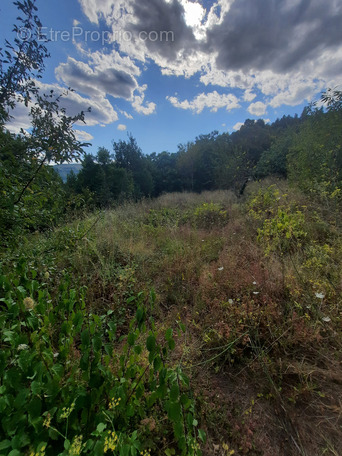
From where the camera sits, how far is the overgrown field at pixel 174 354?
0.73 m

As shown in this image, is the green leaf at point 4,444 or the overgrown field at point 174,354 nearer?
the green leaf at point 4,444

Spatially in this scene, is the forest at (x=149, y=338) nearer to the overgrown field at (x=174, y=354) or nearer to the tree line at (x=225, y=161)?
the overgrown field at (x=174, y=354)

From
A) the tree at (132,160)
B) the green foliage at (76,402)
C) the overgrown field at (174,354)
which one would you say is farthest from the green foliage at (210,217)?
the tree at (132,160)

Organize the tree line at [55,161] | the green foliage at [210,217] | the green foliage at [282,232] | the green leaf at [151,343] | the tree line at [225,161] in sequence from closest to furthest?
the green leaf at [151,343] < the tree line at [55,161] < the green foliage at [282,232] < the green foliage at [210,217] < the tree line at [225,161]

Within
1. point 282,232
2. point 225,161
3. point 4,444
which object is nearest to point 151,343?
point 4,444

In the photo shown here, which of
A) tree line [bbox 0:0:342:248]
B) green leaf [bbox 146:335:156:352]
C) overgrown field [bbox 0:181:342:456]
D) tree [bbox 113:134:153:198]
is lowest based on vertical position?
overgrown field [bbox 0:181:342:456]

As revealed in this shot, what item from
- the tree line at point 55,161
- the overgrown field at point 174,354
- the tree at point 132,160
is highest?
the tree at point 132,160

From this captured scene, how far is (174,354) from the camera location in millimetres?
1489

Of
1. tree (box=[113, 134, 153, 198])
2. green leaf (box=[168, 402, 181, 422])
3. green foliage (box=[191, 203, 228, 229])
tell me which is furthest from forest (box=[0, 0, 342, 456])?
tree (box=[113, 134, 153, 198])

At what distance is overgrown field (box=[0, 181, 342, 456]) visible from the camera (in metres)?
0.73

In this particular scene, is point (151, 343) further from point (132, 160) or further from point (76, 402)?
point (132, 160)

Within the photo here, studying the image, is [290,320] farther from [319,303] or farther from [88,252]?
[88,252]

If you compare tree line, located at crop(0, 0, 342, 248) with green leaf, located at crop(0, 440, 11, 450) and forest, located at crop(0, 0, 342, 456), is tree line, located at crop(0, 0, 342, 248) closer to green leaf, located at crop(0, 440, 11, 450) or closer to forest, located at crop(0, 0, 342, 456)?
forest, located at crop(0, 0, 342, 456)

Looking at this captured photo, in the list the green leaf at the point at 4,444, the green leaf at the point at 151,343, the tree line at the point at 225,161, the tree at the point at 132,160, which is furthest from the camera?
the tree at the point at 132,160
